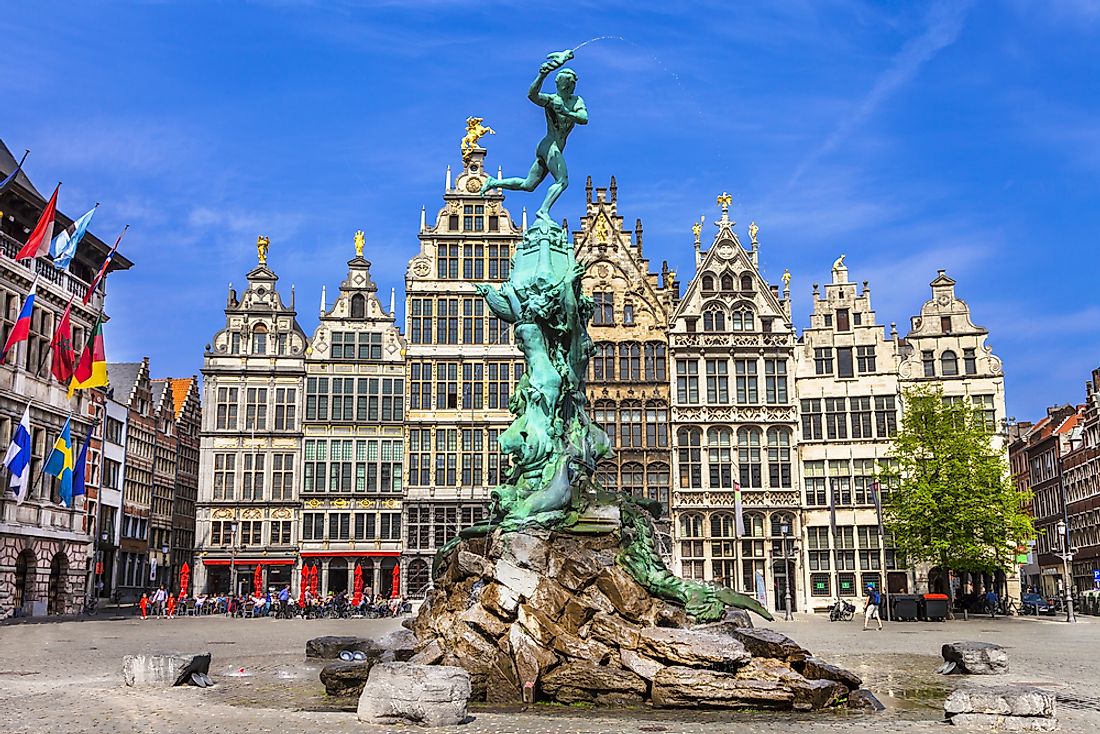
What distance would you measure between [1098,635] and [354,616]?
2547 cm

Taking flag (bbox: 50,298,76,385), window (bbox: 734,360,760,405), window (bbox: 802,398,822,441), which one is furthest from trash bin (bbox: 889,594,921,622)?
flag (bbox: 50,298,76,385)

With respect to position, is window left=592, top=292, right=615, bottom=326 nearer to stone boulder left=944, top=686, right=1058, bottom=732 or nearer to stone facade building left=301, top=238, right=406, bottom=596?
stone facade building left=301, top=238, right=406, bottom=596

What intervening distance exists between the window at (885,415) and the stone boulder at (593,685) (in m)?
37.5

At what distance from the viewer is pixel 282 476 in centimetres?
4906

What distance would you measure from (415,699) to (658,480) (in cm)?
3787

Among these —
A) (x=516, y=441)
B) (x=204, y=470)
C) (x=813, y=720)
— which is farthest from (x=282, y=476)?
(x=813, y=720)

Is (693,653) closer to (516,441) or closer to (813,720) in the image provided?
(813,720)

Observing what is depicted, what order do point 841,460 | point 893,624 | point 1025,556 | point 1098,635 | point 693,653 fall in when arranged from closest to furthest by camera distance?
point 693,653 < point 1098,635 < point 893,624 < point 1025,556 < point 841,460

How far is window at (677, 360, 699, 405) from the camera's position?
1921 inches

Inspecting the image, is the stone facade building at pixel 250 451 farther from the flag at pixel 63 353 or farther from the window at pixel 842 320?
the window at pixel 842 320

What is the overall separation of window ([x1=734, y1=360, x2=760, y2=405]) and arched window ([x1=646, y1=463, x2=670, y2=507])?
4835 mm

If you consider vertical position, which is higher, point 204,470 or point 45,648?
point 204,470

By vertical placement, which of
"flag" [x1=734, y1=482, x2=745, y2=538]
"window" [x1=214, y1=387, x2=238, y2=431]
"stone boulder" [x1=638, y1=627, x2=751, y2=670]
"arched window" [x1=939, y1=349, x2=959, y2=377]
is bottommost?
"stone boulder" [x1=638, y1=627, x2=751, y2=670]

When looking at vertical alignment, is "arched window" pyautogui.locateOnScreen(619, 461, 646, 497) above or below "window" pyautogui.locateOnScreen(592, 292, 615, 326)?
below
